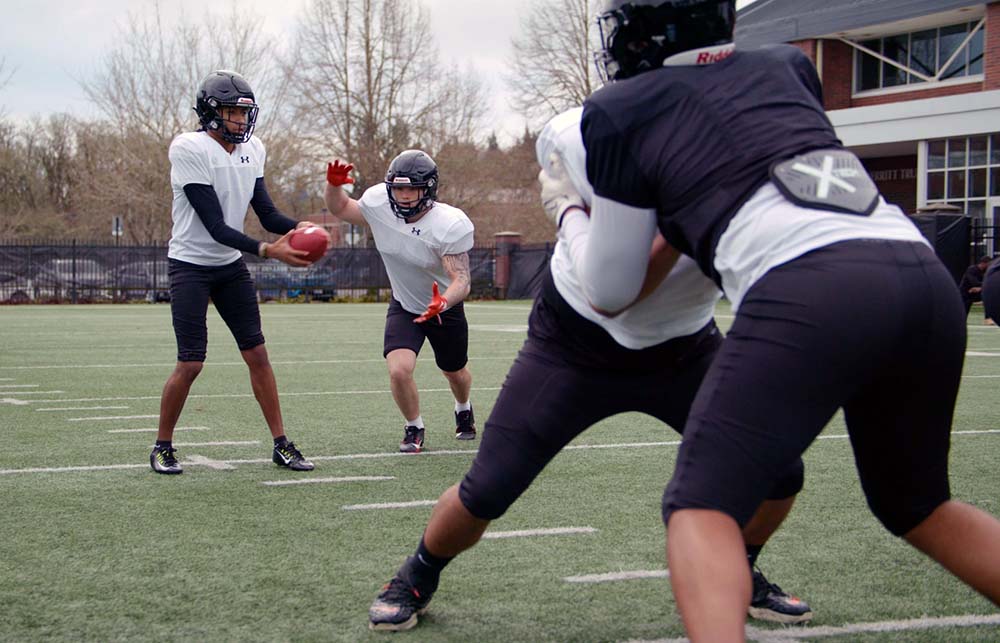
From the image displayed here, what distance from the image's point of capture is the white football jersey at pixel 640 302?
279 centimetres

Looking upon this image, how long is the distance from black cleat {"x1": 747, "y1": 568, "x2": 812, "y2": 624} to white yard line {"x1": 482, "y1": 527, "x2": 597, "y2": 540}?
1145 millimetres

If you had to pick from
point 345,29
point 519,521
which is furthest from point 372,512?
point 345,29

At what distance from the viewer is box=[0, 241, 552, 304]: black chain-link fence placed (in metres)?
29.7

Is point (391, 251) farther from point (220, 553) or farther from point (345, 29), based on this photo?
point (345, 29)

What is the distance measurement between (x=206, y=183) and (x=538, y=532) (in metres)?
2.54

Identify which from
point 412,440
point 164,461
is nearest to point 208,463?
point 164,461

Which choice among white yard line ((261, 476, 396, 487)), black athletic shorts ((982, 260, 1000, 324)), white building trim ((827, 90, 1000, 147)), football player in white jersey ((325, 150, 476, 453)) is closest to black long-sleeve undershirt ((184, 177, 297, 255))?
football player in white jersey ((325, 150, 476, 453))

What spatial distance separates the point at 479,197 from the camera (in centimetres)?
4388

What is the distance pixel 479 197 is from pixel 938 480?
41.8 metres

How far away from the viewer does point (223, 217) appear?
5.81 meters

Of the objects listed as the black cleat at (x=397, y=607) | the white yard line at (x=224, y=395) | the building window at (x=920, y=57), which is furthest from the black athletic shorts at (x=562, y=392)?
the building window at (x=920, y=57)

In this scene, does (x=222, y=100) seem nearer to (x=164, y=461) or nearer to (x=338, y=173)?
(x=338, y=173)

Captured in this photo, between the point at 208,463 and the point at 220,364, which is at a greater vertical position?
the point at 208,463

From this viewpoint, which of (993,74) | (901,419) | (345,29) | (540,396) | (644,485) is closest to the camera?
(901,419)
